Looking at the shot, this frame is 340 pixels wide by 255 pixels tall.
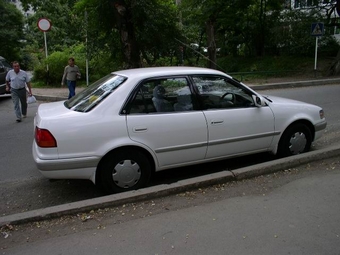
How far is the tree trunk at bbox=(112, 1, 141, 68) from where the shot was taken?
490 inches

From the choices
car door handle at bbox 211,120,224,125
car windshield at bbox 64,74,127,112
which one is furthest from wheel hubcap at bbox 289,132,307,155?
car windshield at bbox 64,74,127,112

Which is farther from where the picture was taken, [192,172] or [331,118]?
[331,118]

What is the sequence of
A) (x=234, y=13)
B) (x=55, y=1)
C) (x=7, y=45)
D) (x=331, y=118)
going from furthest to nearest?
(x=55, y=1) < (x=7, y=45) < (x=234, y=13) < (x=331, y=118)

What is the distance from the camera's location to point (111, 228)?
3.55 metres

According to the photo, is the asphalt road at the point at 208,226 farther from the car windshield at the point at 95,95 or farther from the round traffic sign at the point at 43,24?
the round traffic sign at the point at 43,24

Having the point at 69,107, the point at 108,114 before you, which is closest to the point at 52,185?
the point at 69,107

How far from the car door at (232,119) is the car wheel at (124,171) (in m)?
0.98

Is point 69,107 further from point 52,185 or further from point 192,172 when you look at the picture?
point 192,172

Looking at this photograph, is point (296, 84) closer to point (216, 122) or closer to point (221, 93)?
point (221, 93)

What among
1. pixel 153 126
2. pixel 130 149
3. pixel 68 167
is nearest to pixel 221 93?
pixel 153 126

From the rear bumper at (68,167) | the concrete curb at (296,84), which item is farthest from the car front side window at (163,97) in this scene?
the concrete curb at (296,84)

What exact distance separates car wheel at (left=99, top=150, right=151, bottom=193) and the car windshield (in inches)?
28.0

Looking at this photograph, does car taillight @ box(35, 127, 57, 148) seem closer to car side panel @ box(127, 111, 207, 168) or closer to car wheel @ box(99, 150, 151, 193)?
car wheel @ box(99, 150, 151, 193)

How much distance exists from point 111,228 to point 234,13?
2023cm
